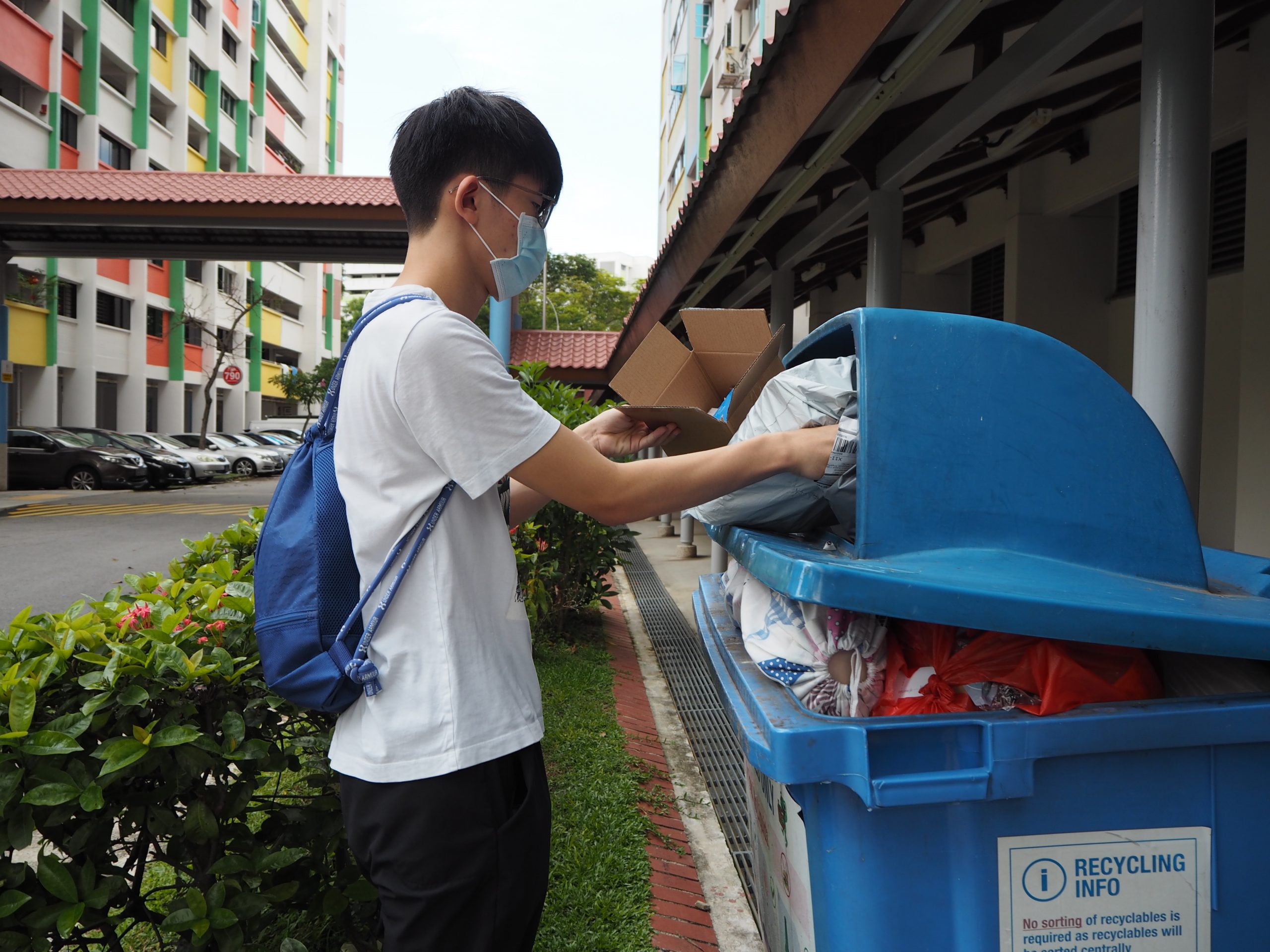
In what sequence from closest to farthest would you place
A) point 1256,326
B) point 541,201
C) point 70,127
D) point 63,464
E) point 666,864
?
point 541,201, point 666,864, point 1256,326, point 63,464, point 70,127

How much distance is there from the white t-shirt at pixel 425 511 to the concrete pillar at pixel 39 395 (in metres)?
25.3

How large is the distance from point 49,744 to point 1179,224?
286cm

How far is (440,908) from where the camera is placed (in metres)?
1.26

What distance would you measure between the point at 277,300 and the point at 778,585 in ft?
135

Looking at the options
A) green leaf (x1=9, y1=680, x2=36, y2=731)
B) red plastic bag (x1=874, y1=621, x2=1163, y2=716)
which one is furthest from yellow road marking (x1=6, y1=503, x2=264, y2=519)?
red plastic bag (x1=874, y1=621, x2=1163, y2=716)

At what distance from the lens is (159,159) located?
91.5ft

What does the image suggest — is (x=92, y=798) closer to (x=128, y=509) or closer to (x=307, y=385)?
(x=128, y=509)

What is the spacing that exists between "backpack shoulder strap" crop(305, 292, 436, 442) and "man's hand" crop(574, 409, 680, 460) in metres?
0.57

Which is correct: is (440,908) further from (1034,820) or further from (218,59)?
(218,59)

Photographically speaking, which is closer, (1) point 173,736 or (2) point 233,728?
(1) point 173,736

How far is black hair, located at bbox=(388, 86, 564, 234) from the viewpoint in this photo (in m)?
1.44

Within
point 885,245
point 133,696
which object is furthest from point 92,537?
point 133,696

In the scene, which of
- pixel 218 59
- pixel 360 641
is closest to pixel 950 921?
pixel 360 641

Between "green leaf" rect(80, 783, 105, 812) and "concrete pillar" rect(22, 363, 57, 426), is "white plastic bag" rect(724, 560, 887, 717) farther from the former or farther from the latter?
"concrete pillar" rect(22, 363, 57, 426)
